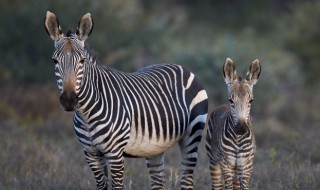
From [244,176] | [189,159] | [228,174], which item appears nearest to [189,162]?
[189,159]

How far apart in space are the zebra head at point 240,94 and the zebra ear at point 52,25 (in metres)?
2.03

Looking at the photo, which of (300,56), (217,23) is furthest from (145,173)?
(217,23)

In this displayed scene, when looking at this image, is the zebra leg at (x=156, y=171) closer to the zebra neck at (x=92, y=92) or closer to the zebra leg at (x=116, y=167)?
the zebra leg at (x=116, y=167)

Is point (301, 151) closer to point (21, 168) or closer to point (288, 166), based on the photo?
point (288, 166)

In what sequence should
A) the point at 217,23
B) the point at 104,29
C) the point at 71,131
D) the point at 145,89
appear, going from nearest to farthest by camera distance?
the point at 145,89 < the point at 71,131 < the point at 104,29 < the point at 217,23

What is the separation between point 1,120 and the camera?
16.9m

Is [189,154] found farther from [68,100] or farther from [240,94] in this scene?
[68,100]

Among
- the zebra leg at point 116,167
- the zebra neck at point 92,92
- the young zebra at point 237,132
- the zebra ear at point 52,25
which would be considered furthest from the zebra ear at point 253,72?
the zebra ear at point 52,25

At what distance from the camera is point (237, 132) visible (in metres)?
8.23

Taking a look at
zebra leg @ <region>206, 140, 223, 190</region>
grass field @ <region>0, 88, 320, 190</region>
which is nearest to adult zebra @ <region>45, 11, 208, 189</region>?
zebra leg @ <region>206, 140, 223, 190</region>

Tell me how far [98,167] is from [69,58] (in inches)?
60.6

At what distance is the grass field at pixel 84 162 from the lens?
10.0 metres

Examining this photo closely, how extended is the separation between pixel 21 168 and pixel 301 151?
16.6 ft

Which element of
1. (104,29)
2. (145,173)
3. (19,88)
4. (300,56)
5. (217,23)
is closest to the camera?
(145,173)
